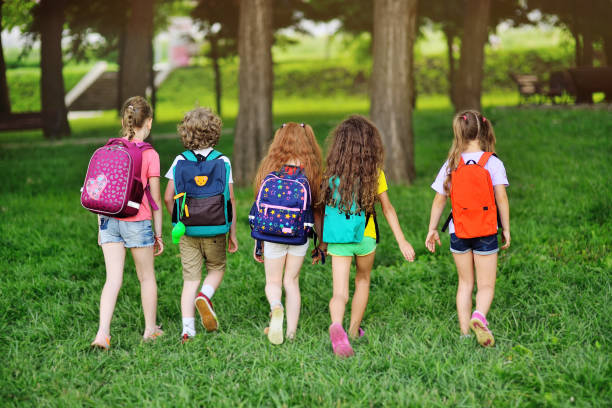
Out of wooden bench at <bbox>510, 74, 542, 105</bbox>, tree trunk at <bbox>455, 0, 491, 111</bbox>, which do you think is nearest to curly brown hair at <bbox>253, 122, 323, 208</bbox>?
tree trunk at <bbox>455, 0, 491, 111</bbox>

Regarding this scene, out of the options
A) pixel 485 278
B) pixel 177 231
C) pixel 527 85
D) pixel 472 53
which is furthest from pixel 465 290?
pixel 527 85

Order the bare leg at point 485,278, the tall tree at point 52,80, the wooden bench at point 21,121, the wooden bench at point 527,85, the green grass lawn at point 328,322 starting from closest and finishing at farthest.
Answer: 1. the green grass lawn at point 328,322
2. the bare leg at point 485,278
3. the wooden bench at point 21,121
4. the tall tree at point 52,80
5. the wooden bench at point 527,85

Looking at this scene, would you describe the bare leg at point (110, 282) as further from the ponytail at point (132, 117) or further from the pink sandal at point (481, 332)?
the pink sandal at point (481, 332)

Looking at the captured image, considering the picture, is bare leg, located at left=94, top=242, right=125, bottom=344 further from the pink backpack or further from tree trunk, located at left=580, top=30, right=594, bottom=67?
tree trunk, located at left=580, top=30, right=594, bottom=67

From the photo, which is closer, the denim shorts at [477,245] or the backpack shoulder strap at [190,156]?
the denim shorts at [477,245]

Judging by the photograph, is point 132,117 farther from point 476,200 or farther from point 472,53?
point 472,53

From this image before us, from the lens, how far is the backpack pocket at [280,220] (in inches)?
161

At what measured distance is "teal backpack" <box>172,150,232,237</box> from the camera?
4184 millimetres

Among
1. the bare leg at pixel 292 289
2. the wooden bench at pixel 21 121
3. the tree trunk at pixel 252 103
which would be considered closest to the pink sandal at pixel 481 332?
the bare leg at pixel 292 289

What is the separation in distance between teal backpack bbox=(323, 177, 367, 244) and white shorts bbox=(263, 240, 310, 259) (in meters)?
0.25

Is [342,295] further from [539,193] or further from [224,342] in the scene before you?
[539,193]

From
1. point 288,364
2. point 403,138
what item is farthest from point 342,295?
point 403,138

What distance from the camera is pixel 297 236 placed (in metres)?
4.13

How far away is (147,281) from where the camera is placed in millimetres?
4445
